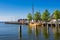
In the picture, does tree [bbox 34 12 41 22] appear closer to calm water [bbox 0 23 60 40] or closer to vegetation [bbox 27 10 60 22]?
vegetation [bbox 27 10 60 22]

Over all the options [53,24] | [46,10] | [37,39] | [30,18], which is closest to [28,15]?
[30,18]

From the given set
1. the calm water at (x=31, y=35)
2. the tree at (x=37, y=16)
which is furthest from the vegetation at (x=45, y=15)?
the calm water at (x=31, y=35)

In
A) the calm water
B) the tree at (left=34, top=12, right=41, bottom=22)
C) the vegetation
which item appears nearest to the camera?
the calm water

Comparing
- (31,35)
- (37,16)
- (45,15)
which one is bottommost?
(31,35)

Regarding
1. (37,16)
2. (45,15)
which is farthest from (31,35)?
(37,16)

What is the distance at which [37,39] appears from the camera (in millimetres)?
46406

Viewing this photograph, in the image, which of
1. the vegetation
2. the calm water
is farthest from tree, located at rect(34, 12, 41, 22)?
the calm water

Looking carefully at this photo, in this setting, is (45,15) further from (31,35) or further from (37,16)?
(31,35)

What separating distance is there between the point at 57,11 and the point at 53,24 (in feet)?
33.0

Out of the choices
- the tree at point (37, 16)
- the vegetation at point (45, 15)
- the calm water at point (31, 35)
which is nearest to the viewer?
the calm water at point (31, 35)

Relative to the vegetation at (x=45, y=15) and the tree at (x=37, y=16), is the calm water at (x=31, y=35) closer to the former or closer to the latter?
the vegetation at (x=45, y=15)

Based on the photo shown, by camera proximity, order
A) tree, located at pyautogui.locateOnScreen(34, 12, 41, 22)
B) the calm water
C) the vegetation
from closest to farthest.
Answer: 1. the calm water
2. the vegetation
3. tree, located at pyautogui.locateOnScreen(34, 12, 41, 22)

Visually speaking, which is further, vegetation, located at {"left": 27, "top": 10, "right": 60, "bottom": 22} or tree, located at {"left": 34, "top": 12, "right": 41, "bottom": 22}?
tree, located at {"left": 34, "top": 12, "right": 41, "bottom": 22}

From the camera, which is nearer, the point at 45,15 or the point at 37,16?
the point at 45,15
